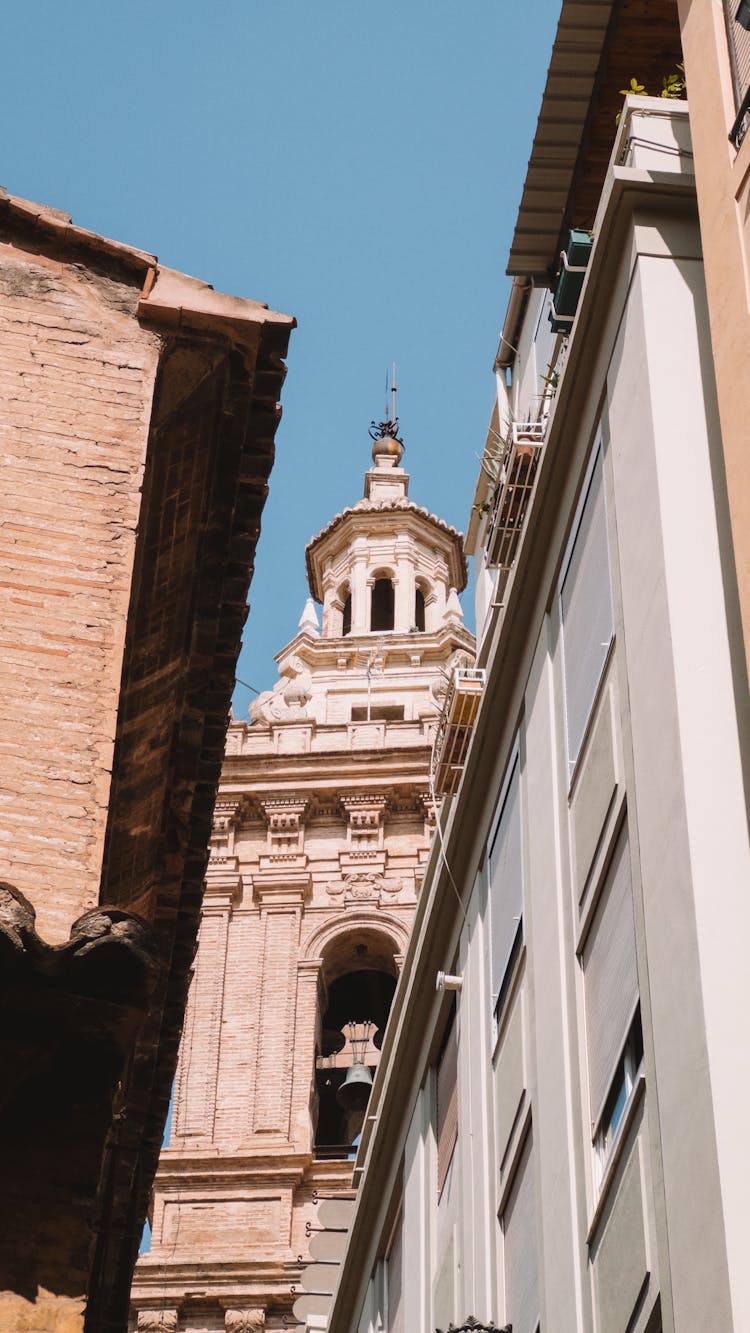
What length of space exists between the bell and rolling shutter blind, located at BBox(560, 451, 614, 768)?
22.6 meters

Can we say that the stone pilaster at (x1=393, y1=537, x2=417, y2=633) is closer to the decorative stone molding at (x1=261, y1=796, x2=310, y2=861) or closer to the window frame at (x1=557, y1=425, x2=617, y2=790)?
the decorative stone molding at (x1=261, y1=796, x2=310, y2=861)

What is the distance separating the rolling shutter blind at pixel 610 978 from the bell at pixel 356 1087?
78.8 ft

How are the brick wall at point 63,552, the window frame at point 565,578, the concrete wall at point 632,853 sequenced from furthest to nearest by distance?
the window frame at point 565,578
the concrete wall at point 632,853
the brick wall at point 63,552

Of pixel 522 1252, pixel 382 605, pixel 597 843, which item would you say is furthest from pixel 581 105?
pixel 382 605

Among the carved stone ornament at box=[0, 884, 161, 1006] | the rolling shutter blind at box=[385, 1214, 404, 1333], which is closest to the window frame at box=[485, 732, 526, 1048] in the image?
the rolling shutter blind at box=[385, 1214, 404, 1333]

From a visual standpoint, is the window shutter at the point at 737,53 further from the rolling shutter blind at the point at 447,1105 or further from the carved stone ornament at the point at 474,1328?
the rolling shutter blind at the point at 447,1105

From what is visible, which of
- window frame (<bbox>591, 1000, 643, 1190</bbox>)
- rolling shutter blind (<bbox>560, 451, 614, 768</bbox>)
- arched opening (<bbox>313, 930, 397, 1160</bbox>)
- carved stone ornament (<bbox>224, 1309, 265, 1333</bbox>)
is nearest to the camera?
window frame (<bbox>591, 1000, 643, 1190</bbox>)

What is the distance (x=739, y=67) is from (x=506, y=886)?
6298 mm

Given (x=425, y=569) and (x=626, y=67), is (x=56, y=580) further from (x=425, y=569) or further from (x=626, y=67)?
(x=425, y=569)

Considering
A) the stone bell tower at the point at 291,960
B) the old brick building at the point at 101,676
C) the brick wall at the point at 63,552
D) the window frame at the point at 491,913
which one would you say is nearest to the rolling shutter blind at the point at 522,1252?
the window frame at the point at 491,913

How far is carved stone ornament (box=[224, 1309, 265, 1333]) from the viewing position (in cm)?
3816

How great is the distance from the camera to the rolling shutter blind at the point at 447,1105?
1831 cm

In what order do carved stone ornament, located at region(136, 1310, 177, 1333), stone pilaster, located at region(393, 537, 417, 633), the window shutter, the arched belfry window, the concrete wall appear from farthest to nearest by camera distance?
1. the arched belfry window
2. stone pilaster, located at region(393, 537, 417, 633)
3. carved stone ornament, located at region(136, 1310, 177, 1333)
4. the window shutter
5. the concrete wall

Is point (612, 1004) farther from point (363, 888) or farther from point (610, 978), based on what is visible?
point (363, 888)
